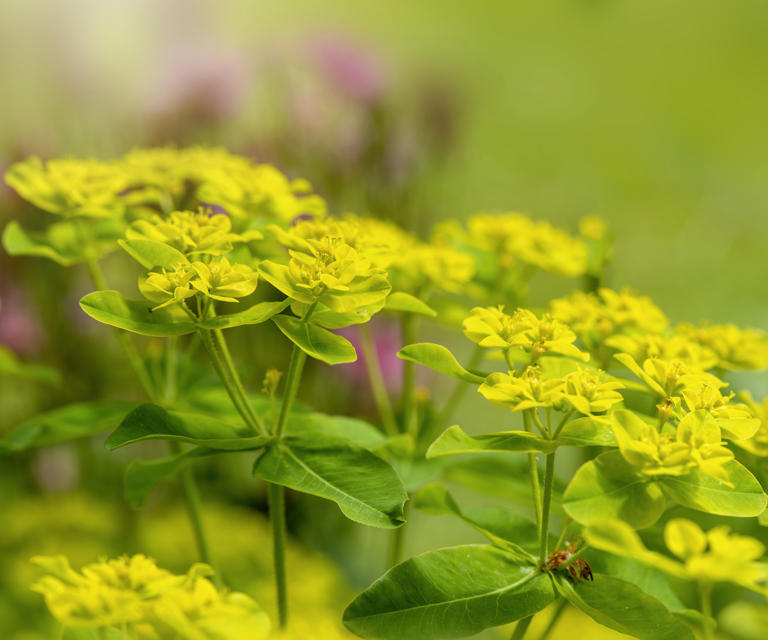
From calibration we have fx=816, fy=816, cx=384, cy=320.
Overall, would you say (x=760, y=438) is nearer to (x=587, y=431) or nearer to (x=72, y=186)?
(x=587, y=431)

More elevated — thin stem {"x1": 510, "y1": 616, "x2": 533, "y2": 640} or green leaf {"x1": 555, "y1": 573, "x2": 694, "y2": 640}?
green leaf {"x1": 555, "y1": 573, "x2": 694, "y2": 640}

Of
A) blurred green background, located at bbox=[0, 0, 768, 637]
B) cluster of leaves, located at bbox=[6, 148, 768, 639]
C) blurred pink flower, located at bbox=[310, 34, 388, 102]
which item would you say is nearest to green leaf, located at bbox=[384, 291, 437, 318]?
cluster of leaves, located at bbox=[6, 148, 768, 639]

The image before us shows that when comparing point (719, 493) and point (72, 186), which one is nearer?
point (719, 493)

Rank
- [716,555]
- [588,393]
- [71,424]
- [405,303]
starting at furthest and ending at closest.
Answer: [71,424] → [405,303] → [588,393] → [716,555]

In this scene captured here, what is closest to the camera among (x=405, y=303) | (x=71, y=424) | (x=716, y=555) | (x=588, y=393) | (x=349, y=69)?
(x=716, y=555)

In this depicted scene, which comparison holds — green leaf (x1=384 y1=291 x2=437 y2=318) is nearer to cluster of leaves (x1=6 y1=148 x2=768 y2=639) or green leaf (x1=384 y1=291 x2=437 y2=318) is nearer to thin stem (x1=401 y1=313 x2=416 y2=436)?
cluster of leaves (x1=6 y1=148 x2=768 y2=639)

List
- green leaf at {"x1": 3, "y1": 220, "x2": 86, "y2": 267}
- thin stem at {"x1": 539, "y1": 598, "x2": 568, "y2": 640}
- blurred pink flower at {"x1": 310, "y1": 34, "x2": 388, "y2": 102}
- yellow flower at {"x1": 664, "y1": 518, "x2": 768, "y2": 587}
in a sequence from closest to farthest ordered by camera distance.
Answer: yellow flower at {"x1": 664, "y1": 518, "x2": 768, "y2": 587}
thin stem at {"x1": 539, "y1": 598, "x2": 568, "y2": 640}
green leaf at {"x1": 3, "y1": 220, "x2": 86, "y2": 267}
blurred pink flower at {"x1": 310, "y1": 34, "x2": 388, "y2": 102}

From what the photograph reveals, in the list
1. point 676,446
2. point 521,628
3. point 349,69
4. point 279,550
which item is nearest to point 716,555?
point 676,446
